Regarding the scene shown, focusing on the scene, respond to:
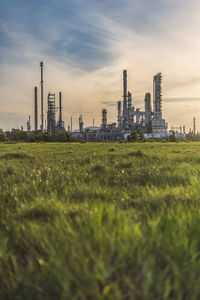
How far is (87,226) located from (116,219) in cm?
18

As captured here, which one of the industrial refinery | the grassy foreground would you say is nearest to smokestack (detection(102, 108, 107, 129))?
the industrial refinery

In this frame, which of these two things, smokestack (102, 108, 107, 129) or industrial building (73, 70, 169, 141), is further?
smokestack (102, 108, 107, 129)

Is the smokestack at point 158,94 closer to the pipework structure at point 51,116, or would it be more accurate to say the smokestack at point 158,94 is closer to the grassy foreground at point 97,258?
the pipework structure at point 51,116

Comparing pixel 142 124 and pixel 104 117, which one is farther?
pixel 104 117

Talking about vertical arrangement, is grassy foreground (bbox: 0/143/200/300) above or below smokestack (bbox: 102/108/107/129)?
below

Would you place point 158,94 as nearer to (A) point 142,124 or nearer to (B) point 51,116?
(A) point 142,124

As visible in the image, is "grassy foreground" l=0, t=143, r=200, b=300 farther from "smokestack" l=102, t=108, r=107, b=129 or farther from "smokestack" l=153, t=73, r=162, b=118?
"smokestack" l=102, t=108, r=107, b=129

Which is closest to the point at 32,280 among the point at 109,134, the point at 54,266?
the point at 54,266

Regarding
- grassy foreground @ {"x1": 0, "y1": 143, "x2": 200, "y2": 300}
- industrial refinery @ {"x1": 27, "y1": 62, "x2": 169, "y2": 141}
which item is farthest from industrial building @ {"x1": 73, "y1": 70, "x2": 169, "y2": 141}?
grassy foreground @ {"x1": 0, "y1": 143, "x2": 200, "y2": 300}

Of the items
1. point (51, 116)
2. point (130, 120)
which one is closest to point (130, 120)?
point (130, 120)

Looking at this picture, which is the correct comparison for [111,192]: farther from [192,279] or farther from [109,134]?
[109,134]

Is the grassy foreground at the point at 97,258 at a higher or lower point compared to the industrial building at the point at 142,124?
lower

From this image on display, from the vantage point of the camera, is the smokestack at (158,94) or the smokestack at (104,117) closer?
the smokestack at (158,94)

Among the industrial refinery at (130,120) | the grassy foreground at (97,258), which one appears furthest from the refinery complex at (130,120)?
the grassy foreground at (97,258)
